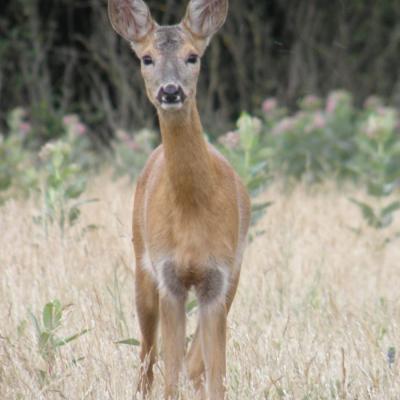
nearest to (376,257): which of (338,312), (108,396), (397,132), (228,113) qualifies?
(338,312)

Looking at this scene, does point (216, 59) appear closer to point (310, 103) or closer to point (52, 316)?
point (310, 103)

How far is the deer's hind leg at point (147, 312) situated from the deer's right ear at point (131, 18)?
3.36 ft

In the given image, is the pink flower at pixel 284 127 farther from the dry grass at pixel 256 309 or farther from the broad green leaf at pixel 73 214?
the broad green leaf at pixel 73 214

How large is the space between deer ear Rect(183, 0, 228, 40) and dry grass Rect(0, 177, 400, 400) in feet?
4.42

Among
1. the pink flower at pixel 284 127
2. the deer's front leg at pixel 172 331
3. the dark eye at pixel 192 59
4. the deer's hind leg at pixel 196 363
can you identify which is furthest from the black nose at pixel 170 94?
the pink flower at pixel 284 127

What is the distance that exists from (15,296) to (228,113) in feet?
31.8

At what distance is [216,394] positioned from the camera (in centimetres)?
516

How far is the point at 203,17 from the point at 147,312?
4.45ft

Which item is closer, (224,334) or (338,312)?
(224,334)

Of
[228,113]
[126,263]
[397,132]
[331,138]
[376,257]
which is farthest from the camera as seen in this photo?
[228,113]

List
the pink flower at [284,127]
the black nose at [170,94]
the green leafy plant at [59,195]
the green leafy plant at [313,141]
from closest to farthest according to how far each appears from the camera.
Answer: the black nose at [170,94] < the green leafy plant at [59,195] < the pink flower at [284,127] < the green leafy plant at [313,141]

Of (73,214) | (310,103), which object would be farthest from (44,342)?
(310,103)

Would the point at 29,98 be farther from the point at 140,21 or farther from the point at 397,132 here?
the point at 140,21

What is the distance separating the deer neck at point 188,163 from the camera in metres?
5.22
